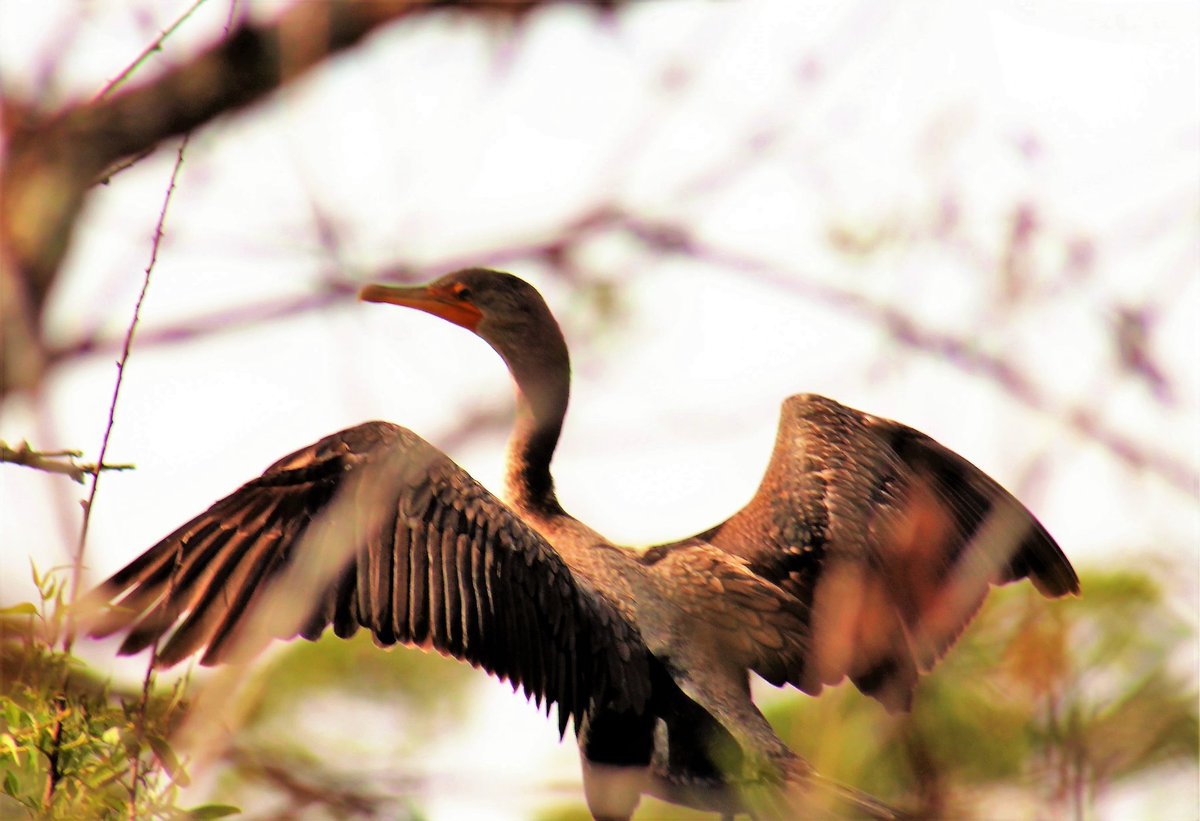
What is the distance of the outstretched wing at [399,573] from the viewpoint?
4.18 metres

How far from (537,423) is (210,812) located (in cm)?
296

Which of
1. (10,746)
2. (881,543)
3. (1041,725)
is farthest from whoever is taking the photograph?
(881,543)

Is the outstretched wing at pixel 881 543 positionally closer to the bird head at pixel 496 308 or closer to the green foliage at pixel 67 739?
the bird head at pixel 496 308

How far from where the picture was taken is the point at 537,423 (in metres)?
5.42

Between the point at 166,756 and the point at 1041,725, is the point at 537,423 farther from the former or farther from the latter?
the point at 1041,725

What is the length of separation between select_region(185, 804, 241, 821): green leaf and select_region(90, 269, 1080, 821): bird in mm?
1191

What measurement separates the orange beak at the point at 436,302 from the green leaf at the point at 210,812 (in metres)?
3.14

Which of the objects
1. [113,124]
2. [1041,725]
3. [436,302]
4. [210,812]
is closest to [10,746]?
[210,812]

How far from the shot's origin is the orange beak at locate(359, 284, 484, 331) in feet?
18.2

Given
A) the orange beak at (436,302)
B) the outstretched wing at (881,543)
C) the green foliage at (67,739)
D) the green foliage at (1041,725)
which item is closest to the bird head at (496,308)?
the orange beak at (436,302)

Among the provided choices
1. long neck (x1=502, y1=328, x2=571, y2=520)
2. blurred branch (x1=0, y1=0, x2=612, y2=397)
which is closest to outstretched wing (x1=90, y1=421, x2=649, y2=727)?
blurred branch (x1=0, y1=0, x2=612, y2=397)

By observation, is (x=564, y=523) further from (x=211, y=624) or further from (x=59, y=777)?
(x=59, y=777)

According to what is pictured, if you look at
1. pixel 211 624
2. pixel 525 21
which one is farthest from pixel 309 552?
pixel 525 21

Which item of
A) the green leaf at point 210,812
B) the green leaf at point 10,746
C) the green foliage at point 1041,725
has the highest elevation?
the green foliage at point 1041,725
